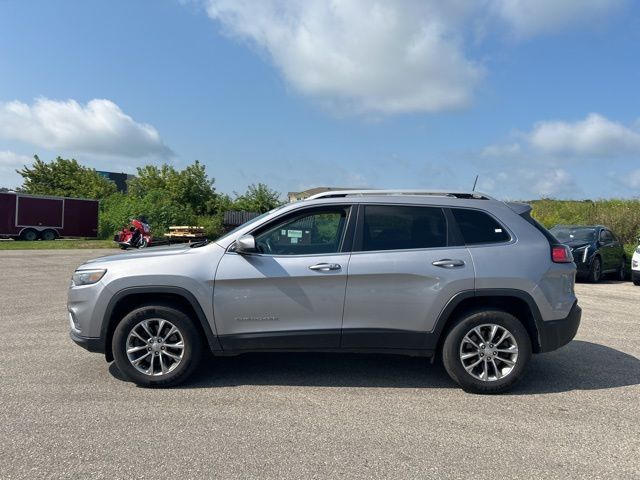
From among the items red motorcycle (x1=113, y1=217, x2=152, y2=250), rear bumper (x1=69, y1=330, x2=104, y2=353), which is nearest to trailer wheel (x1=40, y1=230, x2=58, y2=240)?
red motorcycle (x1=113, y1=217, x2=152, y2=250)

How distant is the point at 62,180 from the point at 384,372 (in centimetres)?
4952

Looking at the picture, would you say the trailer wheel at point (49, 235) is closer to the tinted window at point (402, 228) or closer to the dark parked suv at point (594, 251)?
the dark parked suv at point (594, 251)

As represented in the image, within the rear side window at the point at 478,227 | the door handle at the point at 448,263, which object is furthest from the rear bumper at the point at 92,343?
the rear side window at the point at 478,227

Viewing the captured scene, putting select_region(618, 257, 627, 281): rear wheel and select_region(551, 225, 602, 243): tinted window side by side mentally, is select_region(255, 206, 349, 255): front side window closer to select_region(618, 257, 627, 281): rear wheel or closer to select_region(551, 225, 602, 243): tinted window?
select_region(551, 225, 602, 243): tinted window

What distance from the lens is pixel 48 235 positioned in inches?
1221

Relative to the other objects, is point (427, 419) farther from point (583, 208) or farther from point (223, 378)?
point (583, 208)

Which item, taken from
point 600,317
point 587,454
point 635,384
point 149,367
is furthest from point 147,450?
point 600,317

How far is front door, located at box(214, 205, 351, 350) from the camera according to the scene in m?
4.48

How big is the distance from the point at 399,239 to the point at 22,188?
172ft

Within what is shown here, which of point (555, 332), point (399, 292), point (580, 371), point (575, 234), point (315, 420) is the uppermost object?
point (575, 234)

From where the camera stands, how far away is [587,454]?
3.44m

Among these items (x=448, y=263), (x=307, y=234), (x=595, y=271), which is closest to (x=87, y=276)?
(x=307, y=234)

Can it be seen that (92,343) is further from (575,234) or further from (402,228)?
(575,234)

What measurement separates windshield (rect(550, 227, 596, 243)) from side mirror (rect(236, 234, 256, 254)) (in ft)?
41.6
